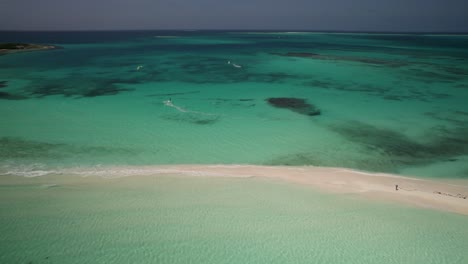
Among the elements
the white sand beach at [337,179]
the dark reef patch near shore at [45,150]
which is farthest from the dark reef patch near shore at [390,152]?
the dark reef patch near shore at [45,150]

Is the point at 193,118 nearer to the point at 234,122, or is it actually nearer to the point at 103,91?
the point at 234,122

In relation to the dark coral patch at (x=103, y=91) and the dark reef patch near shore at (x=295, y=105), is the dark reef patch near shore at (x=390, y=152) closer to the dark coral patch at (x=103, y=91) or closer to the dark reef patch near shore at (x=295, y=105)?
the dark reef patch near shore at (x=295, y=105)

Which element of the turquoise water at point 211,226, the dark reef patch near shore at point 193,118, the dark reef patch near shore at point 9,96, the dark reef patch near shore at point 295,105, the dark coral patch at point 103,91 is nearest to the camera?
the turquoise water at point 211,226

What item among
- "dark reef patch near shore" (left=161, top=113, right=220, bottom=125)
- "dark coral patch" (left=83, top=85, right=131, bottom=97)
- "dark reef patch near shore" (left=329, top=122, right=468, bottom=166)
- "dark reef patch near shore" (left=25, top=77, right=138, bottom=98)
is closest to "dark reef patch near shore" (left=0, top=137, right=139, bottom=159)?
"dark reef patch near shore" (left=161, top=113, right=220, bottom=125)

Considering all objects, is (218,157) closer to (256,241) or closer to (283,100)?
(256,241)

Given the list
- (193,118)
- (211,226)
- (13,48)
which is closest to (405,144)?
(211,226)

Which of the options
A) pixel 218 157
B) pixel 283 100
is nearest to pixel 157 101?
pixel 283 100

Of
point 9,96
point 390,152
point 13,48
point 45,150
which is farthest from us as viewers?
point 13,48
